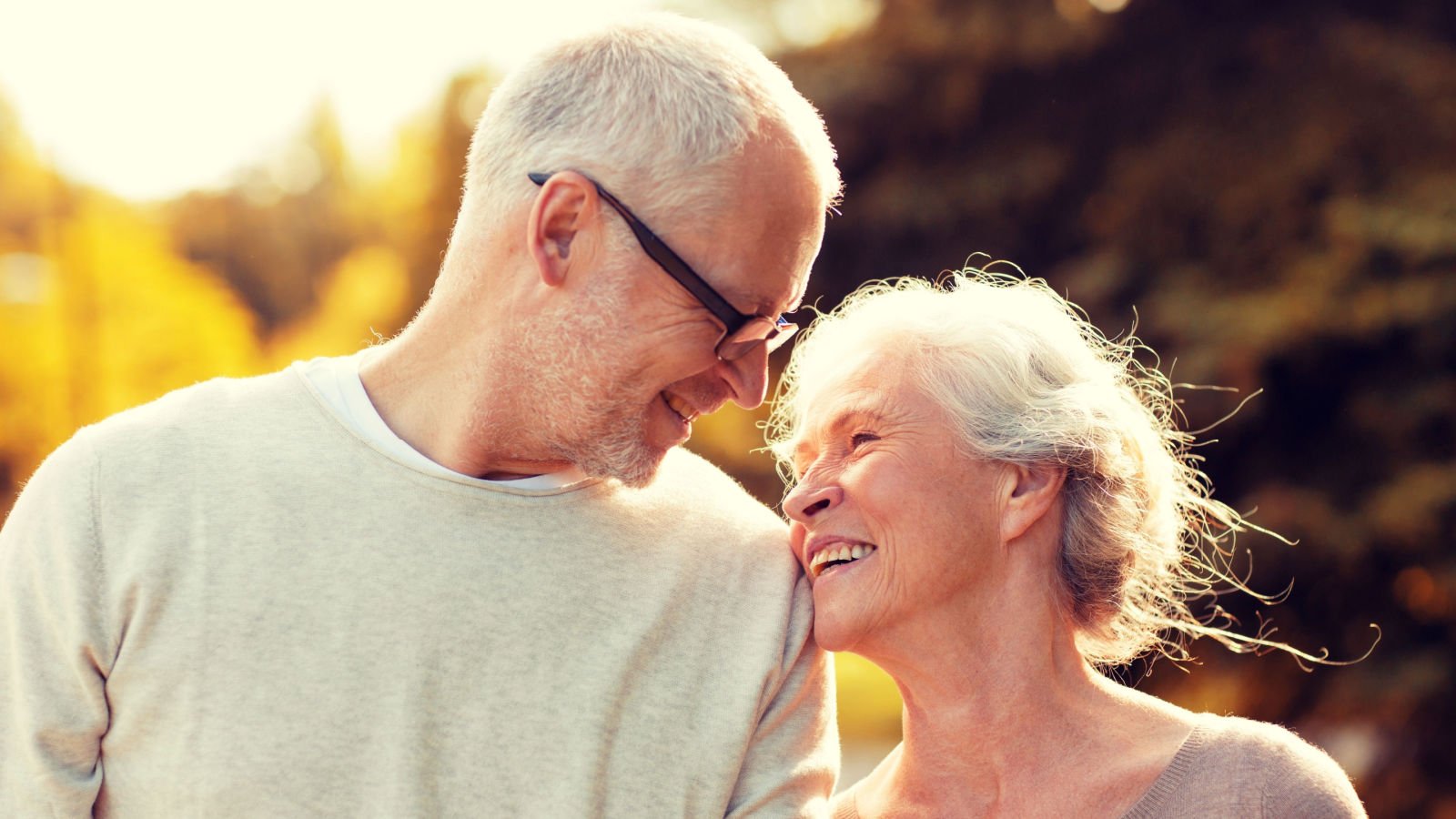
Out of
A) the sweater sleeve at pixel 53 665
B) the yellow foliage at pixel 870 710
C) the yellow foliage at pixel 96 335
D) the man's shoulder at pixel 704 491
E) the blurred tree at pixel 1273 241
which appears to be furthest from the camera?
the yellow foliage at pixel 96 335

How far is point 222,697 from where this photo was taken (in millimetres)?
1957

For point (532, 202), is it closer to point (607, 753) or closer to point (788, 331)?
point (788, 331)

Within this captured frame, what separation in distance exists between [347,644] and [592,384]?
0.56 metres

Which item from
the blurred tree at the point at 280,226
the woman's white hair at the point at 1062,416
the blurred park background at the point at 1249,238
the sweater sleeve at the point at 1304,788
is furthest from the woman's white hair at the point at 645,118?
the blurred tree at the point at 280,226

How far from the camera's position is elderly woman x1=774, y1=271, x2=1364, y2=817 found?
96.9 inches

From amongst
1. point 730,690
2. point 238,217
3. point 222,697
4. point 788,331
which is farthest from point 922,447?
point 238,217

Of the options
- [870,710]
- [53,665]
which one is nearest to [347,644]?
[53,665]

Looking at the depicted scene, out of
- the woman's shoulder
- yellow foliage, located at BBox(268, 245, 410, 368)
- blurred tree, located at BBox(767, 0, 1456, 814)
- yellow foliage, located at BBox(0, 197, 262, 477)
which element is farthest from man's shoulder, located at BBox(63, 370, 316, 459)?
yellow foliage, located at BBox(0, 197, 262, 477)

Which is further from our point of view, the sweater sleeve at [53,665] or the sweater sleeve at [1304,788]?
the sweater sleeve at [1304,788]

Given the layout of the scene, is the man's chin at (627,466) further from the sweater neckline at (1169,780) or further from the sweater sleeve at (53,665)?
the sweater neckline at (1169,780)

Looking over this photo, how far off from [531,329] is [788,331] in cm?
45

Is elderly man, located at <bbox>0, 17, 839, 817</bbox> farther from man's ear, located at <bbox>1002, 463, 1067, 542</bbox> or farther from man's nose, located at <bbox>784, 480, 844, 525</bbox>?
man's ear, located at <bbox>1002, 463, 1067, 542</bbox>

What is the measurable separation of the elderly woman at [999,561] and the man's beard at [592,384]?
18.0 inches

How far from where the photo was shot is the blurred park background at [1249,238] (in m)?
6.95
